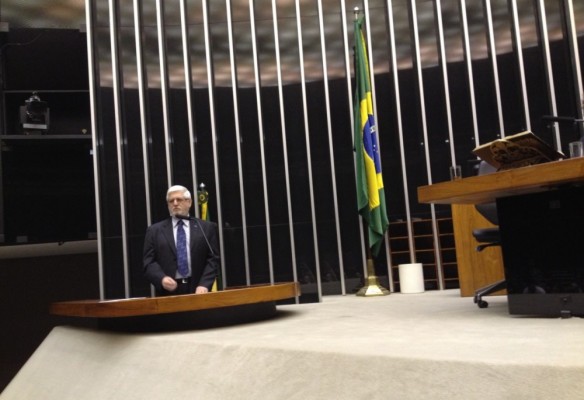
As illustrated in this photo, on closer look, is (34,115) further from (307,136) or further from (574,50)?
(574,50)

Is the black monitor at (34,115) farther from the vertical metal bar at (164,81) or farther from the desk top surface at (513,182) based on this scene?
the desk top surface at (513,182)

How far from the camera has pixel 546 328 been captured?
2.15m

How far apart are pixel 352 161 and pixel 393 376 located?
5019 mm

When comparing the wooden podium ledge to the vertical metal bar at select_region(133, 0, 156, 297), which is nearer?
the wooden podium ledge

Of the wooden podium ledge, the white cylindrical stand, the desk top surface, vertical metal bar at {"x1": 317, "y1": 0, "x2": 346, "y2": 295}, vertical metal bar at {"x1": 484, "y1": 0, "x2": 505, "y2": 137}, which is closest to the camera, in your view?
the desk top surface

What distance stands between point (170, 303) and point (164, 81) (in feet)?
14.3

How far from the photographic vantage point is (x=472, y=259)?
14.1 feet

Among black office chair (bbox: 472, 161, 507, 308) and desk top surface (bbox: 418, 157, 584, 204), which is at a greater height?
desk top surface (bbox: 418, 157, 584, 204)

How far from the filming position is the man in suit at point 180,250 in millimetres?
3740

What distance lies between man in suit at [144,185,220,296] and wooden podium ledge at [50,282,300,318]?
60 centimetres

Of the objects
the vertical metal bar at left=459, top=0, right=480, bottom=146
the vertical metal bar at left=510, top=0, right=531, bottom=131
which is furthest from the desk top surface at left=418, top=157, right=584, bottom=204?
the vertical metal bar at left=510, top=0, right=531, bottom=131

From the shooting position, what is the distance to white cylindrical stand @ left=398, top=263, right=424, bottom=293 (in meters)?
5.70

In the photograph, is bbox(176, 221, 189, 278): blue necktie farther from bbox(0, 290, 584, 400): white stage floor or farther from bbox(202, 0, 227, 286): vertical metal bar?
bbox(202, 0, 227, 286): vertical metal bar

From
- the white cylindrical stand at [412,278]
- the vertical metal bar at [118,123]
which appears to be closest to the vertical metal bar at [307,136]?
the white cylindrical stand at [412,278]
